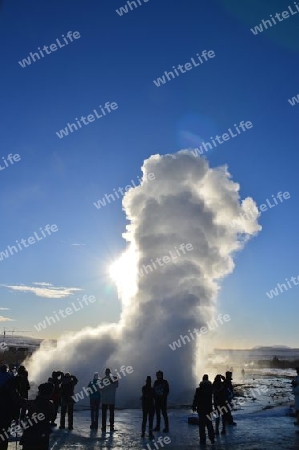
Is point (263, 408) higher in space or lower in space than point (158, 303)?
lower

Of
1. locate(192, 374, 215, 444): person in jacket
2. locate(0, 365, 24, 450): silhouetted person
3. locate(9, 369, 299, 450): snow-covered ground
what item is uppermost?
locate(0, 365, 24, 450): silhouetted person

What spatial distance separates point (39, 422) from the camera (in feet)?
21.9

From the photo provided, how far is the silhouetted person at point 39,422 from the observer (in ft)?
21.4

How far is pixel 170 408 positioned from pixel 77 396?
7773mm

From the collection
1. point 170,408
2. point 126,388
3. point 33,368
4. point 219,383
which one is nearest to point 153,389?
point 219,383

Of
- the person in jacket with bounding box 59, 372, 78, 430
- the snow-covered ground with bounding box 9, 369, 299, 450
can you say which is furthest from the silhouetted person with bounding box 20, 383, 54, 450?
the person in jacket with bounding box 59, 372, 78, 430

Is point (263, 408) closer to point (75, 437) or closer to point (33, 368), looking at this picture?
point (75, 437)

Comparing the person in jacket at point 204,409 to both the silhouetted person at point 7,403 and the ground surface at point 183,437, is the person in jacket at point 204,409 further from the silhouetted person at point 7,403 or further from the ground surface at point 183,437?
the silhouetted person at point 7,403

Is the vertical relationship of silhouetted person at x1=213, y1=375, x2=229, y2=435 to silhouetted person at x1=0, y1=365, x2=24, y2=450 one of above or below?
below

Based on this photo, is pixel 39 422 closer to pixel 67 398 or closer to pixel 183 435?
pixel 67 398

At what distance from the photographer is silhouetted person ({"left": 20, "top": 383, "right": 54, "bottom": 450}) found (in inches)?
257

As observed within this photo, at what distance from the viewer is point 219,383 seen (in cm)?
1470

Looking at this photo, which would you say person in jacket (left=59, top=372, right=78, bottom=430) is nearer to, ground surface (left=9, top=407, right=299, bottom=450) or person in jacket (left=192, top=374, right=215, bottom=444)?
ground surface (left=9, top=407, right=299, bottom=450)

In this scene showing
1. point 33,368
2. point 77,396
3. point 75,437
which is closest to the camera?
point 75,437
